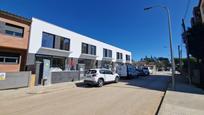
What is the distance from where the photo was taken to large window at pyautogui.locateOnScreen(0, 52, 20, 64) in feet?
50.9

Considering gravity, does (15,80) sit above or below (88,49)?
below

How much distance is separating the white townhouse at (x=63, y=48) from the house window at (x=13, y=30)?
113cm

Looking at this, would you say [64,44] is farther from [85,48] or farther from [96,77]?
[96,77]

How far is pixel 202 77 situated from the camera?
15.5 metres

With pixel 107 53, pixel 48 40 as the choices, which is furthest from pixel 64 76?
pixel 107 53

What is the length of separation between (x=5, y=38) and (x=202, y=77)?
21.0m

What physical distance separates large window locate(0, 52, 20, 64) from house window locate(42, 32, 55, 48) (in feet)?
11.8

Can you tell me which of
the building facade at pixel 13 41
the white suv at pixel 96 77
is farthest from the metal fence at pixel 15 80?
the white suv at pixel 96 77

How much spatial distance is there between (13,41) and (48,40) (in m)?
5.03

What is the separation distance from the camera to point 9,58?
1608 centimetres

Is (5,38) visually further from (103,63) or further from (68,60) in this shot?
(103,63)

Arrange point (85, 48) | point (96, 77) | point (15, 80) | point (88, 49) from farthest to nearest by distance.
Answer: point (88, 49) → point (85, 48) → point (96, 77) → point (15, 80)

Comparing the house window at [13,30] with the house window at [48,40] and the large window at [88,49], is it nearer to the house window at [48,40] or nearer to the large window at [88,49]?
the house window at [48,40]

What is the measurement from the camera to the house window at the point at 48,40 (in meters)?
19.1
